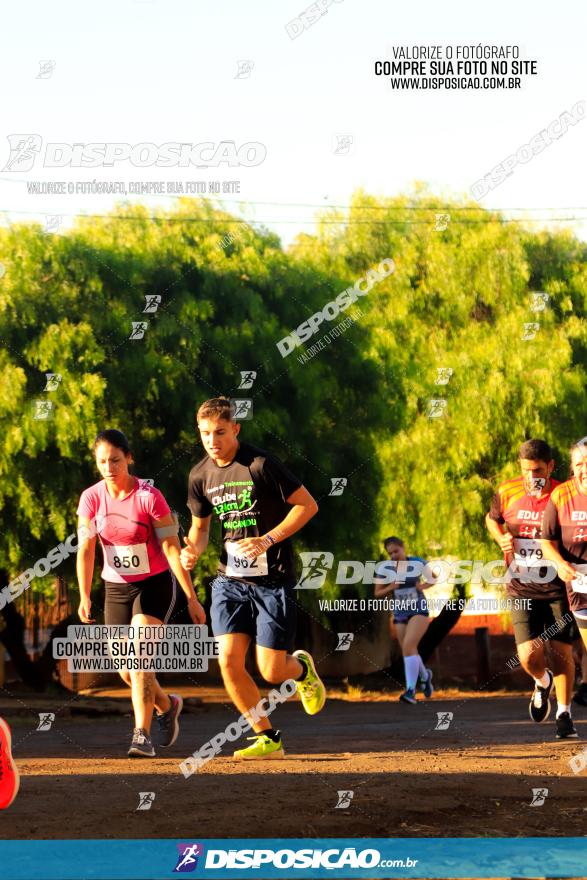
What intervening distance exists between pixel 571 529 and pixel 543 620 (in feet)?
4.87

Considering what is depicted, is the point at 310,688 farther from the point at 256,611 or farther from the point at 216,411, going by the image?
the point at 216,411

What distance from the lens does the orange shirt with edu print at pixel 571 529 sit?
35.2ft

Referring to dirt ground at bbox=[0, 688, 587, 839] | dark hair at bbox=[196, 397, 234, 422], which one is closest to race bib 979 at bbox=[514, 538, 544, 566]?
dirt ground at bbox=[0, 688, 587, 839]

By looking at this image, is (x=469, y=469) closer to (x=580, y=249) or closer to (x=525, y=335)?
(x=525, y=335)

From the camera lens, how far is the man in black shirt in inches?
368

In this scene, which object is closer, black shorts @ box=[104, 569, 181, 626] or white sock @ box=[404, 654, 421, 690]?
black shorts @ box=[104, 569, 181, 626]

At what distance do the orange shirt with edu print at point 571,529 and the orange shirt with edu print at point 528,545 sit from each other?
804 millimetres

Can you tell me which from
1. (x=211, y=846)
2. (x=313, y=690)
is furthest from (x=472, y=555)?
(x=211, y=846)

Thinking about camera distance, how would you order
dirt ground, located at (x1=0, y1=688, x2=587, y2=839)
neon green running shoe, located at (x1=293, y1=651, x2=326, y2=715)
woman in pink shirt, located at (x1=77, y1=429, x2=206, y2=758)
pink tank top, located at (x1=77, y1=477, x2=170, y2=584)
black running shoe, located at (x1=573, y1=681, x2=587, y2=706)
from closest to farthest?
dirt ground, located at (x1=0, y1=688, x2=587, y2=839) → woman in pink shirt, located at (x1=77, y1=429, x2=206, y2=758) → pink tank top, located at (x1=77, y1=477, x2=170, y2=584) → neon green running shoe, located at (x1=293, y1=651, x2=326, y2=715) → black running shoe, located at (x1=573, y1=681, x2=587, y2=706)

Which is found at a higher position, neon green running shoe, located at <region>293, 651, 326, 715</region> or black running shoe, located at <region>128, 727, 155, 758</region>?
neon green running shoe, located at <region>293, 651, 326, 715</region>

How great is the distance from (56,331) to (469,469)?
333 inches

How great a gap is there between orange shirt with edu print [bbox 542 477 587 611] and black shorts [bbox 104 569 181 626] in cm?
295

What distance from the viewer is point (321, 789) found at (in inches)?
320

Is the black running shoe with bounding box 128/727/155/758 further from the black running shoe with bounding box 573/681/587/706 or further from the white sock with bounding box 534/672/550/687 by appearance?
the black running shoe with bounding box 573/681/587/706
